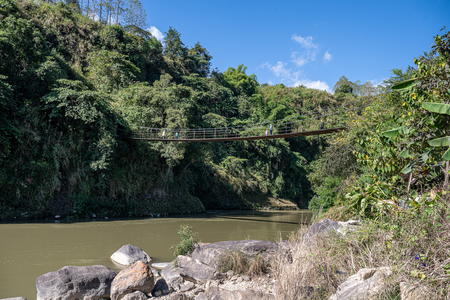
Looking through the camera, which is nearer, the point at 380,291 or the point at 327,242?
the point at 380,291

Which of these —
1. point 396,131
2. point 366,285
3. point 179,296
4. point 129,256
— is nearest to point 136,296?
point 179,296

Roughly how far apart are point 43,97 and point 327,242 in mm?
9977

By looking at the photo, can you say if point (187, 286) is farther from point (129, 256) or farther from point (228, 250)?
point (129, 256)

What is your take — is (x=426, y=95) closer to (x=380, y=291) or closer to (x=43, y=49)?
(x=380, y=291)

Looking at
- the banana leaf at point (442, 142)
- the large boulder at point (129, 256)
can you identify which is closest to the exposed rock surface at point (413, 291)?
the banana leaf at point (442, 142)

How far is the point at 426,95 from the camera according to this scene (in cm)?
324

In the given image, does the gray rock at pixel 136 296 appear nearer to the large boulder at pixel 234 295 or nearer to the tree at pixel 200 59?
the large boulder at pixel 234 295

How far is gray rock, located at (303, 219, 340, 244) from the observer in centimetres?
330

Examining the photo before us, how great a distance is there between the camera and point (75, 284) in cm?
334

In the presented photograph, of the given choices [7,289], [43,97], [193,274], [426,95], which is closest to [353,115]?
[426,95]

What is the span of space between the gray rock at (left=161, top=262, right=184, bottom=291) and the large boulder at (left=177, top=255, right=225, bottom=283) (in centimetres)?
7

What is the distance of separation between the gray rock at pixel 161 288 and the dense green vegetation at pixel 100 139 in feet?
25.2

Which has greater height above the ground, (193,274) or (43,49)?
(43,49)

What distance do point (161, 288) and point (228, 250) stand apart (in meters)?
1.02
